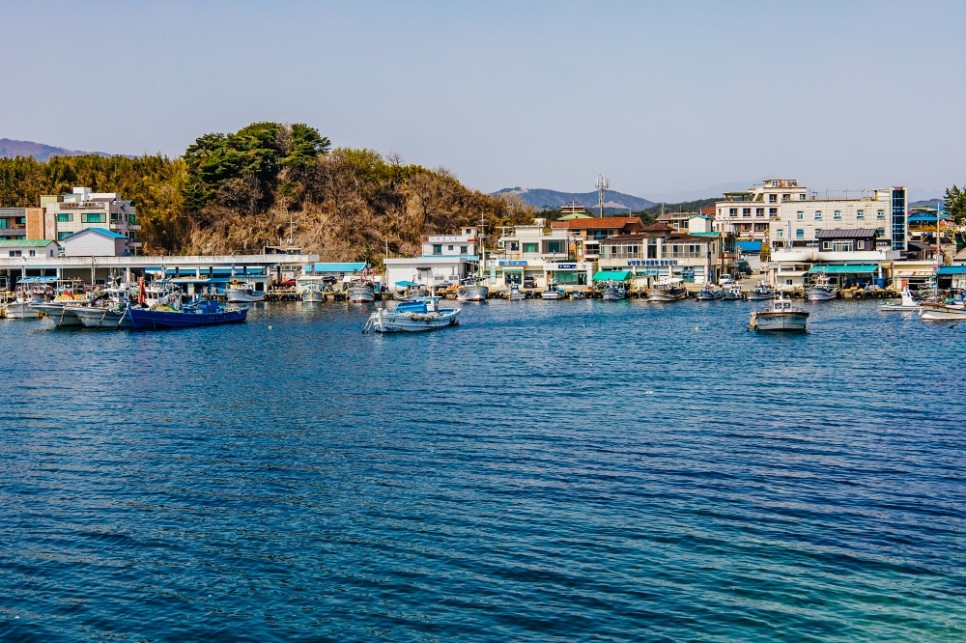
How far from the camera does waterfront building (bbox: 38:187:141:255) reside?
314 ft

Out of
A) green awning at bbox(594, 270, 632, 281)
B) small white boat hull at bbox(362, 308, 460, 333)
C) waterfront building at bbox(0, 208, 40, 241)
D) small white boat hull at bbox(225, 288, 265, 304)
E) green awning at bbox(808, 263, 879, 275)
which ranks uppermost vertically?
waterfront building at bbox(0, 208, 40, 241)

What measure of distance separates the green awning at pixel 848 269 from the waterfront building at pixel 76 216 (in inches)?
2561

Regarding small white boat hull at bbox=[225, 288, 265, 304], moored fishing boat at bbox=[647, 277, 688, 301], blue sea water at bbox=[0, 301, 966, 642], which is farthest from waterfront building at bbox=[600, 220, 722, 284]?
blue sea water at bbox=[0, 301, 966, 642]

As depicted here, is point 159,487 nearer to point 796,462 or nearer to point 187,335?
point 796,462

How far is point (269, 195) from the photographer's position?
352ft

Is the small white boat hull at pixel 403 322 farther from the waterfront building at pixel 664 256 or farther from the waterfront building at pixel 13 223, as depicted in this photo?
the waterfront building at pixel 13 223

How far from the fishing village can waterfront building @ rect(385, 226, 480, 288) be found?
0.11 m

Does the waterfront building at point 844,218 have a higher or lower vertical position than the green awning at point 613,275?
higher

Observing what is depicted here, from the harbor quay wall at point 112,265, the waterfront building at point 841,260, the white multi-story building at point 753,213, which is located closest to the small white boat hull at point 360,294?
the harbor quay wall at point 112,265

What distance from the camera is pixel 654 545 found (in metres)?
15.5

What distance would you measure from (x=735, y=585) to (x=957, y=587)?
10.1 ft

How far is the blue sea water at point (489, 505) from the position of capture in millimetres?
13266

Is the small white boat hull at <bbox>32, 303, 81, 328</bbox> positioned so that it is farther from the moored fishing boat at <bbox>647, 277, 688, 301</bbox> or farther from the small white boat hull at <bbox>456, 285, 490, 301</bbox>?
the moored fishing boat at <bbox>647, 277, 688, 301</bbox>

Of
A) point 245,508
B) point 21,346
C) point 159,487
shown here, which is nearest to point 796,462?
point 245,508
